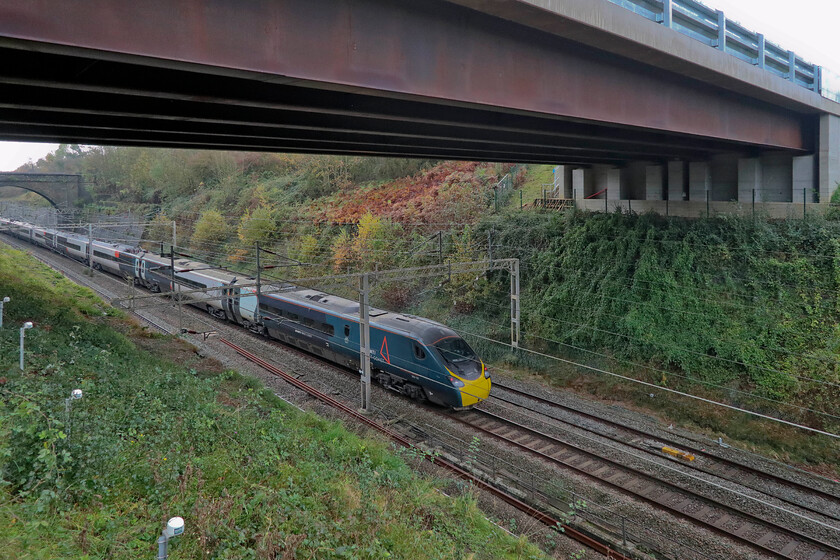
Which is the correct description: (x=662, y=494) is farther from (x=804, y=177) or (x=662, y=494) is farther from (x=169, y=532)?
(x=804, y=177)

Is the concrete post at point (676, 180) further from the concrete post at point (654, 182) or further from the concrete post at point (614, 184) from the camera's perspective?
the concrete post at point (614, 184)

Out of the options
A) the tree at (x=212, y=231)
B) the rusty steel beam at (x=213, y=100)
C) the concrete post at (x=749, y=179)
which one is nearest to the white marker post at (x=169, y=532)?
the rusty steel beam at (x=213, y=100)

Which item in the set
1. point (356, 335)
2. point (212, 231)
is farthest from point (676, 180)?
point (212, 231)

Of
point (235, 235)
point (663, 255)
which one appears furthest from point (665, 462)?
point (235, 235)

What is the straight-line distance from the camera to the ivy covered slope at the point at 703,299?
1543cm

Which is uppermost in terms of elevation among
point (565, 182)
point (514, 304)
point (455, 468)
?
point (565, 182)

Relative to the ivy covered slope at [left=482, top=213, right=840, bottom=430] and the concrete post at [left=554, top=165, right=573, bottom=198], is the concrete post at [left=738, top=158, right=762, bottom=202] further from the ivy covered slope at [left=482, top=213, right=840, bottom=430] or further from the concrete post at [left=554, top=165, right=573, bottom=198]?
the concrete post at [left=554, top=165, right=573, bottom=198]

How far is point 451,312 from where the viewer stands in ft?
80.7

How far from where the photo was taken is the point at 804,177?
19.5 metres

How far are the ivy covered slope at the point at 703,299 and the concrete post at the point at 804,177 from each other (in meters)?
2.07

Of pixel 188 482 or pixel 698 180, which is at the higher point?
pixel 698 180

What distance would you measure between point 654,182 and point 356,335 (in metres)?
14.7

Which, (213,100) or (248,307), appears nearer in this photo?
(213,100)

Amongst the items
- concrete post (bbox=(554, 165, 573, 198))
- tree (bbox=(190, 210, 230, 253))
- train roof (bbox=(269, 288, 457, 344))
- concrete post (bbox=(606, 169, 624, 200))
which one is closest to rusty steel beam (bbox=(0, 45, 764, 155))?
train roof (bbox=(269, 288, 457, 344))
